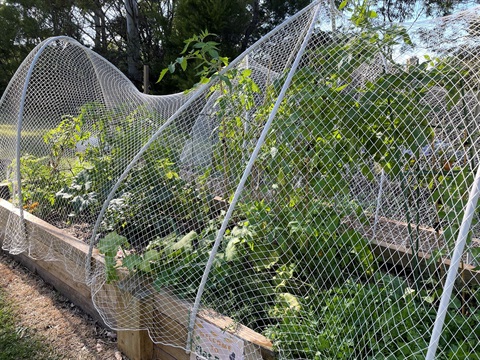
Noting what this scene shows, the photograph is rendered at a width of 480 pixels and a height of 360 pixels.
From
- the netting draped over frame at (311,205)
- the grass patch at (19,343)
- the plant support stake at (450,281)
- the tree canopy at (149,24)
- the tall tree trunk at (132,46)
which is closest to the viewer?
the plant support stake at (450,281)

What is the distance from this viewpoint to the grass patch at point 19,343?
2275 mm

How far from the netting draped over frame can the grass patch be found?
401 millimetres

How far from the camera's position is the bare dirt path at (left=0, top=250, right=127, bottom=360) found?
2.33 m

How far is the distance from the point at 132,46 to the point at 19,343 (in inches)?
485

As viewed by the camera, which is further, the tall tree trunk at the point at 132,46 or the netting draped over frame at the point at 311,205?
the tall tree trunk at the point at 132,46

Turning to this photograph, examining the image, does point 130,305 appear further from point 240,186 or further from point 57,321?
point 240,186

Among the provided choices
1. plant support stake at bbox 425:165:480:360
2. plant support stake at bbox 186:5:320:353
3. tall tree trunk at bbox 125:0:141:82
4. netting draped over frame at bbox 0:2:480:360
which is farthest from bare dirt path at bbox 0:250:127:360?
tall tree trunk at bbox 125:0:141:82

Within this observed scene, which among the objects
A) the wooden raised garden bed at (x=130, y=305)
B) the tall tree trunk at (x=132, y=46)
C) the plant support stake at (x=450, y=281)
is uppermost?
the tall tree trunk at (x=132, y=46)

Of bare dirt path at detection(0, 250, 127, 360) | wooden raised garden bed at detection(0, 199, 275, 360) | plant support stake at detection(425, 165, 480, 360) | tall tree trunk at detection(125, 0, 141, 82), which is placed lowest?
bare dirt path at detection(0, 250, 127, 360)

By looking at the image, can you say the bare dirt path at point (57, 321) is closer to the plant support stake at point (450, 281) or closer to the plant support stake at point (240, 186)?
the plant support stake at point (240, 186)

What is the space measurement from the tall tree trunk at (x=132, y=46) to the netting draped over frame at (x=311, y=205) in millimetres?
10913

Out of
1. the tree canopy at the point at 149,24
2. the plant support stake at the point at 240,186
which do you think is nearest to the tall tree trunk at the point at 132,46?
the tree canopy at the point at 149,24

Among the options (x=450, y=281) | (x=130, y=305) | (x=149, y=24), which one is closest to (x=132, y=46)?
(x=149, y=24)

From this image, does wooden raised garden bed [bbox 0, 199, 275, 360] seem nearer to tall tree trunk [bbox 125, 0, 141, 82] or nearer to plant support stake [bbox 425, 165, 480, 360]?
plant support stake [bbox 425, 165, 480, 360]
